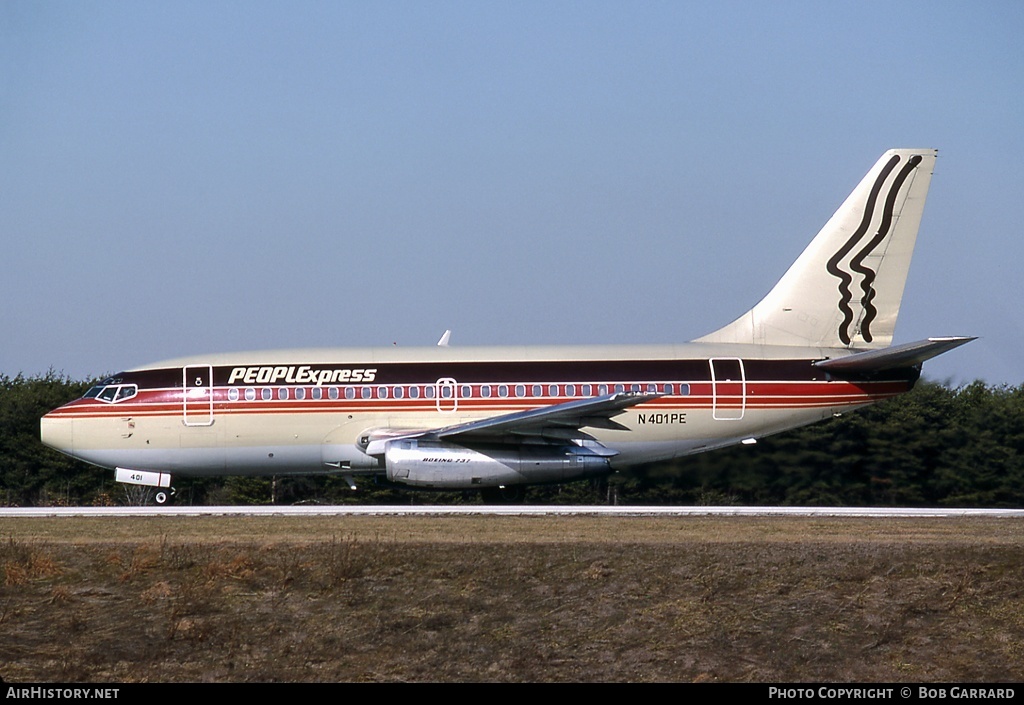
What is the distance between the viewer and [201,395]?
27625mm

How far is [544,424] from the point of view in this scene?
2652cm

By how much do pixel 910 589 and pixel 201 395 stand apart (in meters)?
16.7

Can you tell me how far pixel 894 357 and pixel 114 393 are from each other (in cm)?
1727

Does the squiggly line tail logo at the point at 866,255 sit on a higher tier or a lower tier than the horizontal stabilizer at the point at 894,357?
higher

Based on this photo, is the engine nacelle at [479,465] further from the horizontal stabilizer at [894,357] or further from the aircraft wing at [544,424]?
the horizontal stabilizer at [894,357]

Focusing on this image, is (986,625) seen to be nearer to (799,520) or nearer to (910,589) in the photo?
(910,589)

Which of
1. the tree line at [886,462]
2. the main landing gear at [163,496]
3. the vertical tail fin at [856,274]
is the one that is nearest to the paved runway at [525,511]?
the tree line at [886,462]

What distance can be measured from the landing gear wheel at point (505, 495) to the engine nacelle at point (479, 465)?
8.73 feet

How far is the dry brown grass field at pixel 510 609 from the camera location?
14641 mm

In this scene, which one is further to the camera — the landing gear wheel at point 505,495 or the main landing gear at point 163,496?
the landing gear wheel at point 505,495

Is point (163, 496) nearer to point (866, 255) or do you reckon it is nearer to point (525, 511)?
point (525, 511)

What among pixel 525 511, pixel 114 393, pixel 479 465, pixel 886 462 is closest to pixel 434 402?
pixel 479 465
